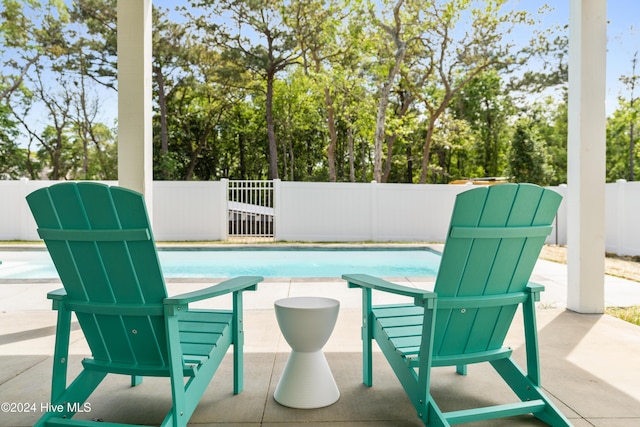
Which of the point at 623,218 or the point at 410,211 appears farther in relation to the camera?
the point at 410,211

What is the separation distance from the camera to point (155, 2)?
51.9 feet

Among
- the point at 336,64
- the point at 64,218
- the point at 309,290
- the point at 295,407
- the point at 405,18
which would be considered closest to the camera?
the point at 64,218

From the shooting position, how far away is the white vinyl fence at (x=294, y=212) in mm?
9805

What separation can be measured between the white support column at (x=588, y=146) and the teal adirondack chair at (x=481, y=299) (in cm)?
201

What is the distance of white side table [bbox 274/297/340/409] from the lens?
1.98 meters

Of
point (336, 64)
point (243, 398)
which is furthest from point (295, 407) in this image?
point (336, 64)

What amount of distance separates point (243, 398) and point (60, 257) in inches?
38.3

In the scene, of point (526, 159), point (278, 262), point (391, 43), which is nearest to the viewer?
point (278, 262)

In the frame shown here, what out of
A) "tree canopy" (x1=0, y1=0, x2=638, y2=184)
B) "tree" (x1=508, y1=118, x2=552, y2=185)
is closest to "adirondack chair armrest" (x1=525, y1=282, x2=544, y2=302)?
"tree canopy" (x1=0, y1=0, x2=638, y2=184)

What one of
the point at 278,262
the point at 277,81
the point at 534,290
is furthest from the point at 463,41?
the point at 534,290

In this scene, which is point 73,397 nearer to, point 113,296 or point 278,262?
point 113,296

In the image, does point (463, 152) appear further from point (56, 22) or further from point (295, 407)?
point (295, 407)

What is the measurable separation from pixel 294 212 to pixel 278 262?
6.02ft

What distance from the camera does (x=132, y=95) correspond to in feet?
10.9
